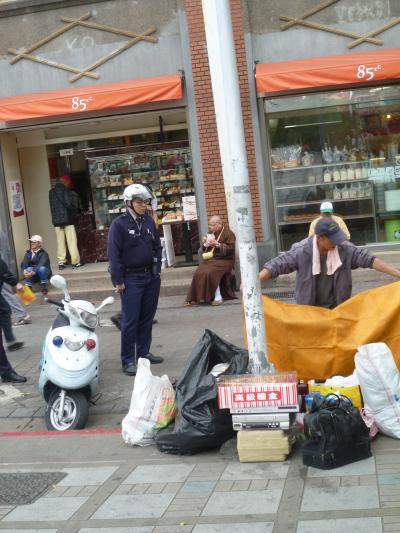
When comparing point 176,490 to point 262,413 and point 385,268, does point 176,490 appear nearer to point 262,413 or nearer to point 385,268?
point 262,413

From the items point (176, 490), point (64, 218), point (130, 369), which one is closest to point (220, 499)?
point (176, 490)

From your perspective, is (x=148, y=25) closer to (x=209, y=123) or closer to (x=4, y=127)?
(x=209, y=123)

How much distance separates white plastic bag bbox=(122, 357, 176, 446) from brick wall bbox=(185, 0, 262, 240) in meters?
6.96

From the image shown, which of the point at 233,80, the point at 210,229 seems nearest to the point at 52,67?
the point at 210,229

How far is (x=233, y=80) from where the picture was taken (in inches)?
262

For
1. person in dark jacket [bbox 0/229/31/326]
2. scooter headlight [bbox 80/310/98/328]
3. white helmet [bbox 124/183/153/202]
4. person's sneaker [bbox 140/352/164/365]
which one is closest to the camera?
scooter headlight [bbox 80/310/98/328]

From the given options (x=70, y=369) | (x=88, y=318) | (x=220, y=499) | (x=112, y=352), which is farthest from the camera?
(x=112, y=352)

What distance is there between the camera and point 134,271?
8688 millimetres

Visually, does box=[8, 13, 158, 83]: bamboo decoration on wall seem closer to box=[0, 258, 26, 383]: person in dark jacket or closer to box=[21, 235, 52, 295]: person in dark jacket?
box=[21, 235, 52, 295]: person in dark jacket

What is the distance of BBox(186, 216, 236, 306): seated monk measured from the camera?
12.3 m

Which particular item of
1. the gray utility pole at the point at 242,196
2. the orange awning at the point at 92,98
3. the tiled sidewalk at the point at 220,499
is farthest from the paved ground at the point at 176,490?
the orange awning at the point at 92,98

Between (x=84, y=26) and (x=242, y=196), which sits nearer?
(x=242, y=196)

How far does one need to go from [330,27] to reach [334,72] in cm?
101

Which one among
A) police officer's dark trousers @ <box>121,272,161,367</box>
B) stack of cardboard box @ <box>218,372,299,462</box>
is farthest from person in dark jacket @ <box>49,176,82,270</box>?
stack of cardboard box @ <box>218,372,299,462</box>
